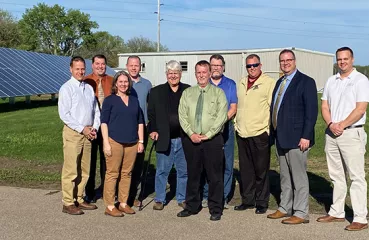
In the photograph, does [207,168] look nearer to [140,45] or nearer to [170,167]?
[170,167]

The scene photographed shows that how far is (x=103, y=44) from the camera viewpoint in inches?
3327

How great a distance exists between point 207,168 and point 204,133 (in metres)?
0.48

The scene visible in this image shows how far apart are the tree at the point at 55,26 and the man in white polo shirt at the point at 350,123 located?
258ft

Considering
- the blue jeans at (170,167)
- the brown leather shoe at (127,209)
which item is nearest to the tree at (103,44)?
the blue jeans at (170,167)

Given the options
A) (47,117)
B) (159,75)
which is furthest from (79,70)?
(159,75)

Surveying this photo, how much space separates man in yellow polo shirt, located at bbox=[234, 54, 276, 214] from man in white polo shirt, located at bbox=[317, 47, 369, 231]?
2.78 feet

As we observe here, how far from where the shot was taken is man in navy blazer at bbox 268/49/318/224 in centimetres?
593

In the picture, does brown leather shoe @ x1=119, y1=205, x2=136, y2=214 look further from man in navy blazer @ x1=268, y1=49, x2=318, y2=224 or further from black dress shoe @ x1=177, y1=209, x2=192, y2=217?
man in navy blazer @ x1=268, y1=49, x2=318, y2=224

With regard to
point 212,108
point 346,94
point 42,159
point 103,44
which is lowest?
point 42,159

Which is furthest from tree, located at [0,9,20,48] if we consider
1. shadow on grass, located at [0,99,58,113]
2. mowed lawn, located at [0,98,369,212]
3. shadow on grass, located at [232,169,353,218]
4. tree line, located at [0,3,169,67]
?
shadow on grass, located at [232,169,353,218]

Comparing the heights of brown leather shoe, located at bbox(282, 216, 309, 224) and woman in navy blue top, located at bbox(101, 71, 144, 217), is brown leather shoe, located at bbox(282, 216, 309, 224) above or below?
below

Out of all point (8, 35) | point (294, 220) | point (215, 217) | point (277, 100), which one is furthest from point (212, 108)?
point (8, 35)

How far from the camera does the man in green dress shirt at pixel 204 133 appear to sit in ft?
20.5

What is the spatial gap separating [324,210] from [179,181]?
77.5 inches
